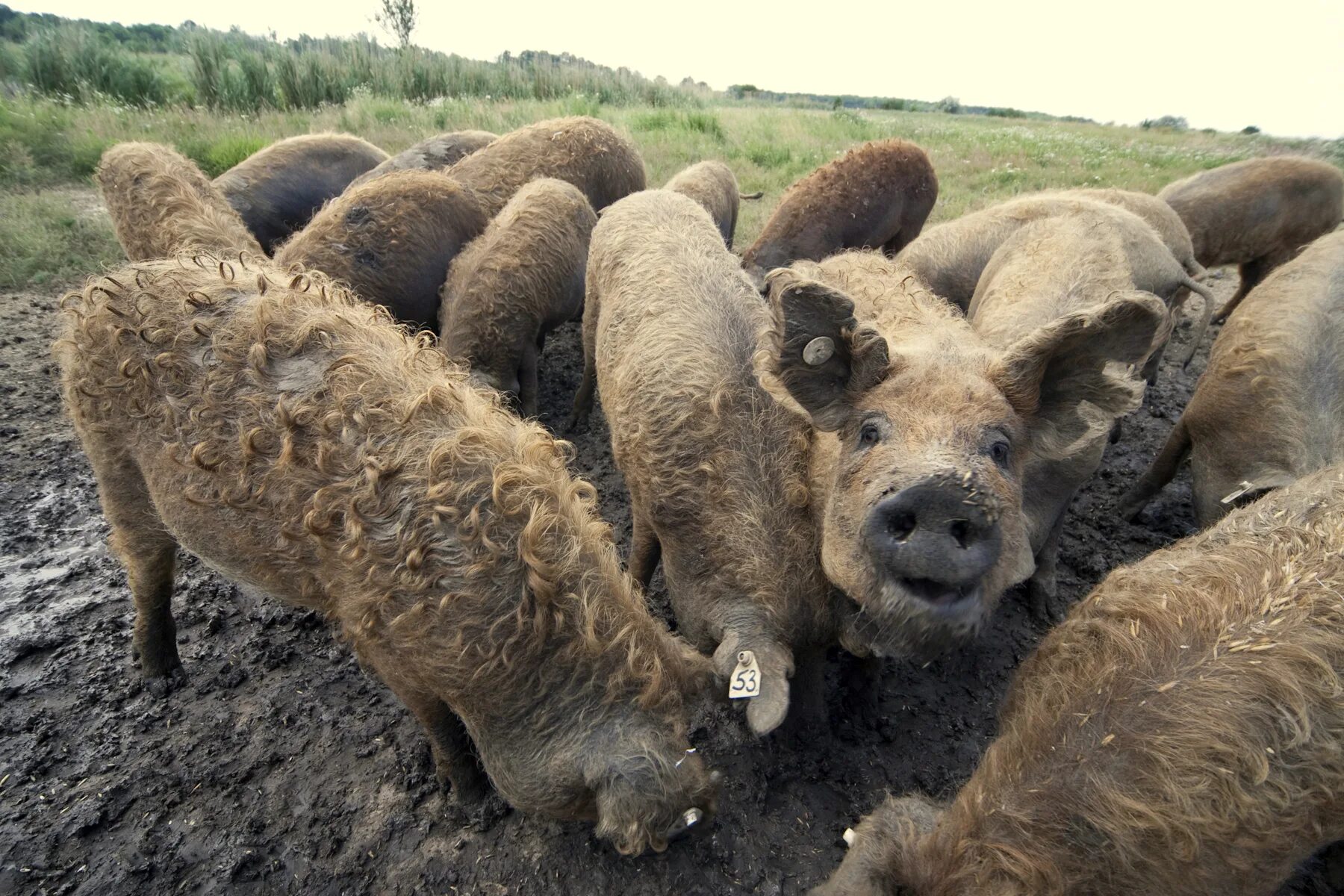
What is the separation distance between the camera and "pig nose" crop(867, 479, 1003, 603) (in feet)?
7.00

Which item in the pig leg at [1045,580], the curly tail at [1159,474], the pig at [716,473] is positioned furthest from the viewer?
the curly tail at [1159,474]

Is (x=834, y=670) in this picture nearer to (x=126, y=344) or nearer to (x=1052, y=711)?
(x=1052, y=711)

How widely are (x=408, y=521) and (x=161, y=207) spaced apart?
3461 millimetres

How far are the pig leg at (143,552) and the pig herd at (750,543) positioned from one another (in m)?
0.02

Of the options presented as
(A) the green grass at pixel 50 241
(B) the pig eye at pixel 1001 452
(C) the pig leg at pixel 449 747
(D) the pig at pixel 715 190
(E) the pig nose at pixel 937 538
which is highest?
(D) the pig at pixel 715 190

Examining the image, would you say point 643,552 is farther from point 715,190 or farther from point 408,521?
point 715,190

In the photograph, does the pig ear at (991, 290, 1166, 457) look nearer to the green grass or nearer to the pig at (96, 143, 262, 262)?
the pig at (96, 143, 262, 262)

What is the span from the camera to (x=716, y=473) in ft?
10.6

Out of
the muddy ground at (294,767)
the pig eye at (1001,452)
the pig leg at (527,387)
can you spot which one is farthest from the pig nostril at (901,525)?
the pig leg at (527,387)

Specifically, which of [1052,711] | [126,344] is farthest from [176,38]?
[1052,711]

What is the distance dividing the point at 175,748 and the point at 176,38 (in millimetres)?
49749

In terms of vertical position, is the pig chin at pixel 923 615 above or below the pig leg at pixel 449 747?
above

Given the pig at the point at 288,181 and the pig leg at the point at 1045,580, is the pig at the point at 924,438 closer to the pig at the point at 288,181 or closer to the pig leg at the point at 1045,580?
the pig leg at the point at 1045,580

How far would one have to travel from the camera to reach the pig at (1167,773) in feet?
6.36
